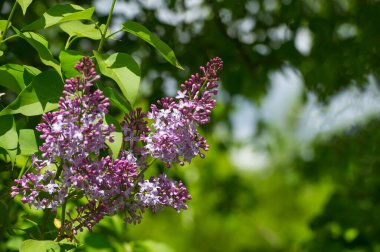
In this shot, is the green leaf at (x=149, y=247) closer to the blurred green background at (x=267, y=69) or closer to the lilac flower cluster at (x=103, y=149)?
the blurred green background at (x=267, y=69)

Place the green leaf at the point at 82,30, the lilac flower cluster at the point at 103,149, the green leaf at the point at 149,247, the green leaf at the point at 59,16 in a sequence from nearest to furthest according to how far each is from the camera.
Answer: the lilac flower cluster at the point at 103,149 < the green leaf at the point at 59,16 < the green leaf at the point at 82,30 < the green leaf at the point at 149,247

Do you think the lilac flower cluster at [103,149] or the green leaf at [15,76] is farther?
the green leaf at [15,76]

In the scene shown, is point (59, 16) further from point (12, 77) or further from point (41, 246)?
point (41, 246)

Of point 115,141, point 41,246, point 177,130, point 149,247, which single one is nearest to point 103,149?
point 115,141

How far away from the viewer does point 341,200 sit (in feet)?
13.7

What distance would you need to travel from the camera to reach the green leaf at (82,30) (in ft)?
5.08

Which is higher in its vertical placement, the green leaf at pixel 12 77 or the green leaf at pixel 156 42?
the green leaf at pixel 156 42

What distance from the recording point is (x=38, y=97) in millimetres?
1409

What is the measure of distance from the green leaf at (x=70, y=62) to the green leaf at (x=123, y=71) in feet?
0.19

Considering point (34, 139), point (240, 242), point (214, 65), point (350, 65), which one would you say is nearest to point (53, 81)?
point (34, 139)

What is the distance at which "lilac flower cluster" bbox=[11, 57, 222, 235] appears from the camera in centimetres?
130

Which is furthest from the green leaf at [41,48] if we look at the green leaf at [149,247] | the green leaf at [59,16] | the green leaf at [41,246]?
the green leaf at [149,247]

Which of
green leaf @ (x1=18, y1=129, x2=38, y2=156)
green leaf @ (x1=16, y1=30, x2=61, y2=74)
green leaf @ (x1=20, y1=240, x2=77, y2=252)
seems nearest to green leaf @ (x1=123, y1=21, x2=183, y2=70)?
green leaf @ (x1=16, y1=30, x2=61, y2=74)

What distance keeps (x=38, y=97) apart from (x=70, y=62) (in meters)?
0.11
